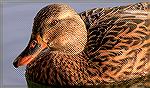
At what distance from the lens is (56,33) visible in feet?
28.7

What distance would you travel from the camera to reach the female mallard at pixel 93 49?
8867 mm

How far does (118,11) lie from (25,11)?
96.9 inches

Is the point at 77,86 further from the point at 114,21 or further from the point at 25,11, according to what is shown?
the point at 25,11

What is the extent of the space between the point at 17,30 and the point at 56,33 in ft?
7.07

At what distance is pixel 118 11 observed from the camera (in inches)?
371

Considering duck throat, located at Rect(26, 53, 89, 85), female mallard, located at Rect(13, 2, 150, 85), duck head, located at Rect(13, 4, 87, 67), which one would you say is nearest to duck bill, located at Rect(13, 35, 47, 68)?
duck head, located at Rect(13, 4, 87, 67)

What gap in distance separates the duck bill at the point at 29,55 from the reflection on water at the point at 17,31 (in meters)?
0.92

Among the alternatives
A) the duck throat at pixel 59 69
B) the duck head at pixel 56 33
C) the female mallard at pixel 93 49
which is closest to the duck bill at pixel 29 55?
the duck head at pixel 56 33

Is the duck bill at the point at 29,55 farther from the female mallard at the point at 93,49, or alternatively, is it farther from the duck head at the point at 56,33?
the female mallard at the point at 93,49

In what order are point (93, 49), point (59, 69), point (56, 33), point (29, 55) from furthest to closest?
point (59, 69) → point (93, 49) → point (56, 33) → point (29, 55)

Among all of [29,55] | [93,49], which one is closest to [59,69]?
[93,49]

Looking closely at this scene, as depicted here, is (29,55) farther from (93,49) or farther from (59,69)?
(93,49)

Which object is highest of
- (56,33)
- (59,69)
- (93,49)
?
(56,33)

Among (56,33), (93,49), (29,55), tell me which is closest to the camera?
(29,55)
